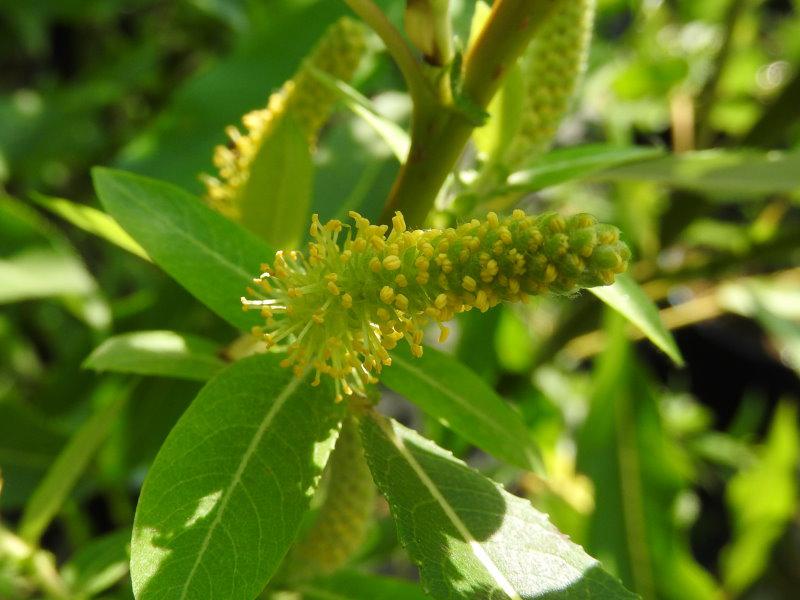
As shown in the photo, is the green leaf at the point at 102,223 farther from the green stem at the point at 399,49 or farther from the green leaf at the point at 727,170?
the green leaf at the point at 727,170

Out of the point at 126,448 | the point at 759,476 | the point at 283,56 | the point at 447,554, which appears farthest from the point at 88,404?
the point at 759,476

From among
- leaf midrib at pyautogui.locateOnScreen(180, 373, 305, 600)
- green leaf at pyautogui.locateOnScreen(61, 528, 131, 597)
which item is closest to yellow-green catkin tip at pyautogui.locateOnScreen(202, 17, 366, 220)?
leaf midrib at pyautogui.locateOnScreen(180, 373, 305, 600)

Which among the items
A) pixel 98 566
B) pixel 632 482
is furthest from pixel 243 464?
pixel 632 482

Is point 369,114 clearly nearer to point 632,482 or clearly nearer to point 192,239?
point 192,239

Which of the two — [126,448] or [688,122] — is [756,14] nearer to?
→ [688,122]

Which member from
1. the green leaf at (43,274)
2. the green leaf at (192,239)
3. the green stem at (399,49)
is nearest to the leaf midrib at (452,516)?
the green leaf at (192,239)
